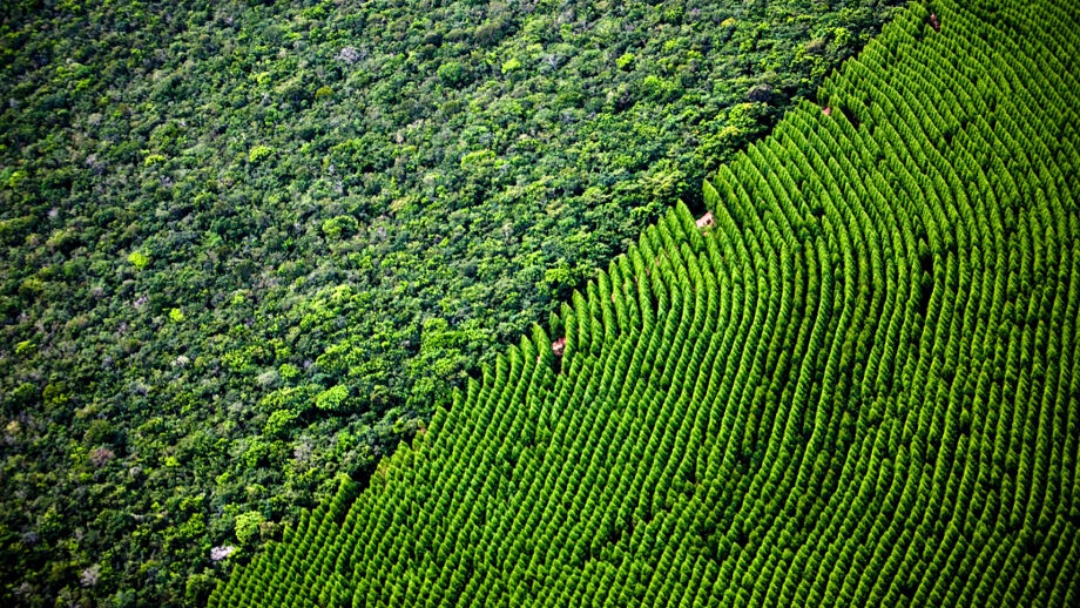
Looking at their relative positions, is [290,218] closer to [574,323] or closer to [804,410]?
[574,323]

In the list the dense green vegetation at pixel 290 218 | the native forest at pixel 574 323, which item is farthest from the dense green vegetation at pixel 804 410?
the dense green vegetation at pixel 290 218

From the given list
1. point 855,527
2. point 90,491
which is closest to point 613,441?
point 855,527

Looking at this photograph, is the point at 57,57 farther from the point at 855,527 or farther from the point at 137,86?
the point at 855,527

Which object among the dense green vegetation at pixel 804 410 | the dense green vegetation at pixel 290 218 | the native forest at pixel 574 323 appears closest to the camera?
the dense green vegetation at pixel 804 410

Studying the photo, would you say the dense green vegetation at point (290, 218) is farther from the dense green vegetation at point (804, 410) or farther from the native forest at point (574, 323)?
the dense green vegetation at point (804, 410)

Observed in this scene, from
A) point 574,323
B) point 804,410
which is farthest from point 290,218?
point 804,410

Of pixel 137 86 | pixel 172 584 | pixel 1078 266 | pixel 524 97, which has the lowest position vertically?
pixel 172 584
